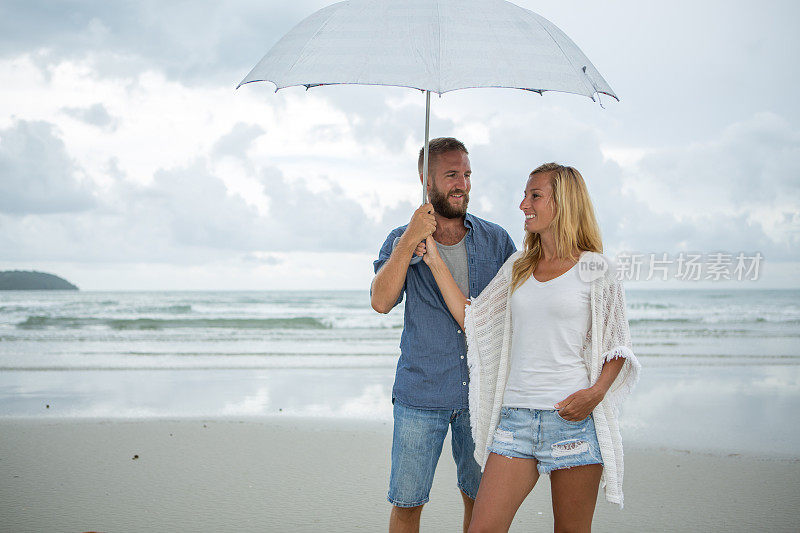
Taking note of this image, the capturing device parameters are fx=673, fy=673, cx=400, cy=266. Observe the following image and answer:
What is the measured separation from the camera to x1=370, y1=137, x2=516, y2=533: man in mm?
2887

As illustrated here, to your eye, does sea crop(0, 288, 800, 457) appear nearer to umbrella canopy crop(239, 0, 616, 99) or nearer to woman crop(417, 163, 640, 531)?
woman crop(417, 163, 640, 531)

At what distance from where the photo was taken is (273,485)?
4902mm

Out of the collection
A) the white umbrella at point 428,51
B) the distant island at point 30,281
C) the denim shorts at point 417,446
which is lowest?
the distant island at point 30,281

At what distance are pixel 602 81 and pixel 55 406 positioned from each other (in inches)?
280

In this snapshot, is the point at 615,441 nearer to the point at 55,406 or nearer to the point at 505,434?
the point at 505,434

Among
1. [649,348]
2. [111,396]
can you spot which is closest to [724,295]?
[649,348]

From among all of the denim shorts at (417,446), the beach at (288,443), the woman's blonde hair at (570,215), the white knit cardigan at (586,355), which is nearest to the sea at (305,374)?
the beach at (288,443)

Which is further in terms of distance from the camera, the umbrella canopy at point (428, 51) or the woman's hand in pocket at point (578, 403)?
the umbrella canopy at point (428, 51)

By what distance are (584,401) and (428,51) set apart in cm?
143

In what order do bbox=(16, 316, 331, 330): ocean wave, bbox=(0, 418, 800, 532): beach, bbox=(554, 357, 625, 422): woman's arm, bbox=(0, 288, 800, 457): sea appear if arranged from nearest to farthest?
1. bbox=(554, 357, 625, 422): woman's arm
2. bbox=(0, 418, 800, 532): beach
3. bbox=(0, 288, 800, 457): sea
4. bbox=(16, 316, 331, 330): ocean wave

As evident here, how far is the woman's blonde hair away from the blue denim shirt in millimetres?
442

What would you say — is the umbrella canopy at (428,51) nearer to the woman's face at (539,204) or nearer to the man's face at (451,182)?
the man's face at (451,182)

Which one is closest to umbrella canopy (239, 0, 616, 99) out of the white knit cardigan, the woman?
the woman

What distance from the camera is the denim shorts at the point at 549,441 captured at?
2.40 meters
